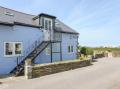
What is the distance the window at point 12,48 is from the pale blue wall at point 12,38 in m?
0.40

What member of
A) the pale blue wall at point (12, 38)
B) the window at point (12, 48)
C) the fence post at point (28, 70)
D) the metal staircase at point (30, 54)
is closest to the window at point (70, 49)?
the metal staircase at point (30, 54)

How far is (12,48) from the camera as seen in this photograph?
20.2 metres

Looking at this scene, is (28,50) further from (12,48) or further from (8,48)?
(8,48)

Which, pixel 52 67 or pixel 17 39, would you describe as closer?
pixel 52 67

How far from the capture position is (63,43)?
29.1 meters

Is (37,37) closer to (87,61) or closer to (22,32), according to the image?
(22,32)

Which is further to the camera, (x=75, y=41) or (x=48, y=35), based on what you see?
(x=75, y=41)

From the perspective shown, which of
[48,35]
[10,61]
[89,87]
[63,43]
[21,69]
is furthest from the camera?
[63,43]

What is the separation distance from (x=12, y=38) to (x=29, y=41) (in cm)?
280

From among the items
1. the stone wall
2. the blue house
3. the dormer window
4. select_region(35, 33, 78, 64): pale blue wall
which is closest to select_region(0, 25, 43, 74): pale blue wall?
the blue house

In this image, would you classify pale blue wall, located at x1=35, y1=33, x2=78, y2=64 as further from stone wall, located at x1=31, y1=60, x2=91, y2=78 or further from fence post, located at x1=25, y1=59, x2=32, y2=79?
fence post, located at x1=25, y1=59, x2=32, y2=79

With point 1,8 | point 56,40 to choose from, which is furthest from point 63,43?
point 1,8

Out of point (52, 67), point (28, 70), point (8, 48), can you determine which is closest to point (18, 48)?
point (8, 48)

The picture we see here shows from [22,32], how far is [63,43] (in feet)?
29.5
